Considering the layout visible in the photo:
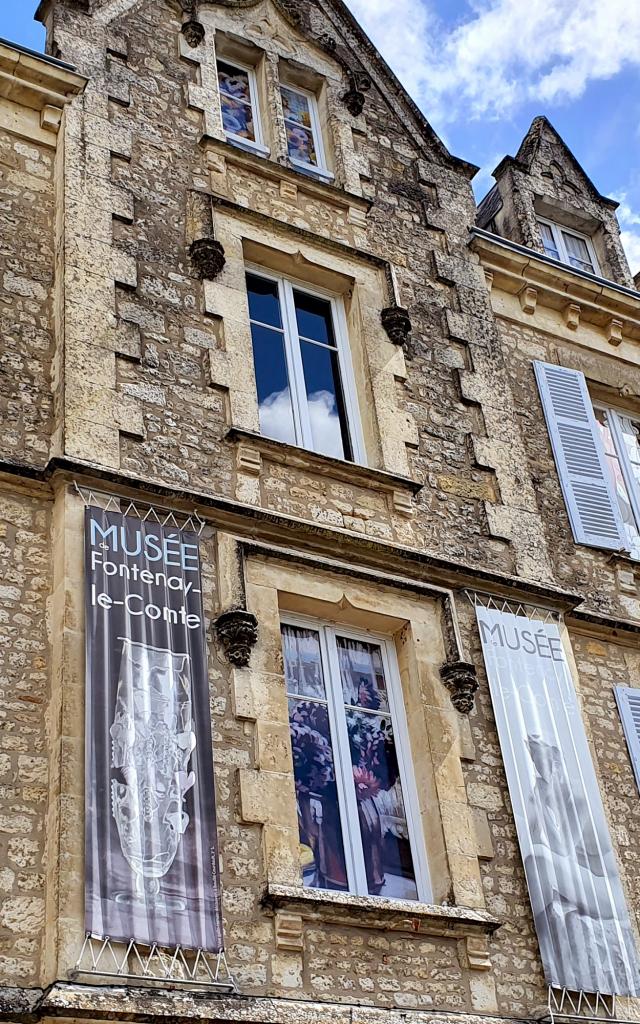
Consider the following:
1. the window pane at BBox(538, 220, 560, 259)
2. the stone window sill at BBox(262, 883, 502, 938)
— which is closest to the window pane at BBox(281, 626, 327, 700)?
the stone window sill at BBox(262, 883, 502, 938)

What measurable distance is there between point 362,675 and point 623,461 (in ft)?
12.6

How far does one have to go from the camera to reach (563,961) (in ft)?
23.7

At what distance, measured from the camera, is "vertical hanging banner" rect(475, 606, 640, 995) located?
24.1 ft

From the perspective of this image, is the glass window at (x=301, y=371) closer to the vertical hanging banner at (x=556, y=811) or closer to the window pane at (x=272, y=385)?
the window pane at (x=272, y=385)

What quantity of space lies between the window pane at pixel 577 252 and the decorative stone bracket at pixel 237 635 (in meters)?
6.52

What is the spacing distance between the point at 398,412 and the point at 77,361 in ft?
7.94

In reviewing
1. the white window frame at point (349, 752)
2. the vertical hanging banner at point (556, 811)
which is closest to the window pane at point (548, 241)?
the vertical hanging banner at point (556, 811)

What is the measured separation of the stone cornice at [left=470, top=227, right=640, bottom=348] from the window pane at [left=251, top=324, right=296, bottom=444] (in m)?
2.56

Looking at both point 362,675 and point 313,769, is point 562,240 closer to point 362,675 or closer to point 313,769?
point 362,675

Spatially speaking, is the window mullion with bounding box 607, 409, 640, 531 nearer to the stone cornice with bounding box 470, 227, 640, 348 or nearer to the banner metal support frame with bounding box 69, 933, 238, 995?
the stone cornice with bounding box 470, 227, 640, 348

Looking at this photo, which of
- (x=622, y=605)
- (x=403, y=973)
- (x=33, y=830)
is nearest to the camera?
(x=33, y=830)

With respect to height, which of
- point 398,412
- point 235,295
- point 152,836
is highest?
point 235,295

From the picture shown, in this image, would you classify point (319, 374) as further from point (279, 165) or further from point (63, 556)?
point (63, 556)

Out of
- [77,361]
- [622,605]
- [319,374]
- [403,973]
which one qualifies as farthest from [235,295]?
[403,973]
